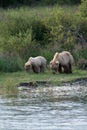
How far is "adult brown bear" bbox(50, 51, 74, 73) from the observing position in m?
29.3

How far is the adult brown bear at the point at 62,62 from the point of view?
29.3 metres

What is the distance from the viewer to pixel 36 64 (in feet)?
97.3

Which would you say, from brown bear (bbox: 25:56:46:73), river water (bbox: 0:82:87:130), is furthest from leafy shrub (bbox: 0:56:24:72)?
river water (bbox: 0:82:87:130)

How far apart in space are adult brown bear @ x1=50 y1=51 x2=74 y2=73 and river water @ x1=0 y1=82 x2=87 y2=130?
3566mm

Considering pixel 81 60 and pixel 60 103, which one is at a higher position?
pixel 60 103

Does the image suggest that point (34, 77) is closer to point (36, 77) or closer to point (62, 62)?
point (36, 77)

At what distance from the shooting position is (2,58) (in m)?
30.3

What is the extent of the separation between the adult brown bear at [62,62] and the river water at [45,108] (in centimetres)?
357

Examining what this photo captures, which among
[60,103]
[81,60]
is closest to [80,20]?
[81,60]

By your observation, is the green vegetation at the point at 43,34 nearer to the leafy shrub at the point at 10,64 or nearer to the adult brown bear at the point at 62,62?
the leafy shrub at the point at 10,64

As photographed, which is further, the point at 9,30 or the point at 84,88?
the point at 9,30

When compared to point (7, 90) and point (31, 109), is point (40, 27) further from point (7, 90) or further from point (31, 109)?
Answer: point (31, 109)

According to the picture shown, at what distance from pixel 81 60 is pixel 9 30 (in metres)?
5.22

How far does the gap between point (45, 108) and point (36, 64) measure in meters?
9.72
